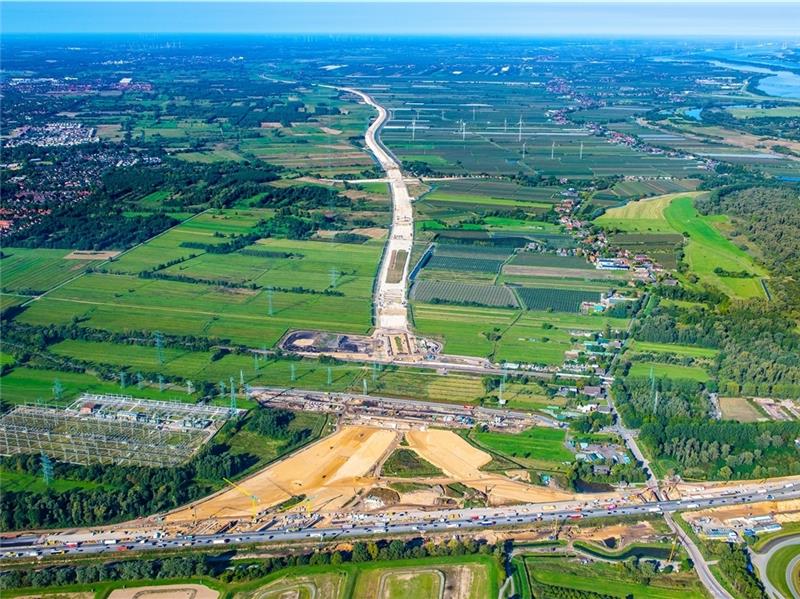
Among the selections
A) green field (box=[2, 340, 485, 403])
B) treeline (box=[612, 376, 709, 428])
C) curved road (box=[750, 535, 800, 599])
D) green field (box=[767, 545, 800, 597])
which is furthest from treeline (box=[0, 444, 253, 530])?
green field (box=[767, 545, 800, 597])

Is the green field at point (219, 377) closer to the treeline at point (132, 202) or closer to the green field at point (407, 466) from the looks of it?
the green field at point (407, 466)

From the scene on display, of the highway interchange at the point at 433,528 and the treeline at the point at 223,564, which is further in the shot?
the highway interchange at the point at 433,528

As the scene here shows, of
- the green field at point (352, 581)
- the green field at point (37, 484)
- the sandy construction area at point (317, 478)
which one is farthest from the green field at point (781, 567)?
the green field at point (37, 484)

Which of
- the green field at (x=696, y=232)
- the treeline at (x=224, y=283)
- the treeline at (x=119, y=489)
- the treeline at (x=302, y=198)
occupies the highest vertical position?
the treeline at (x=302, y=198)

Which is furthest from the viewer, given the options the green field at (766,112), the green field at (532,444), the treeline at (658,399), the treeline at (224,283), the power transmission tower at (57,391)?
the green field at (766,112)

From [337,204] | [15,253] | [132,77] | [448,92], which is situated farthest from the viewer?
[132,77]

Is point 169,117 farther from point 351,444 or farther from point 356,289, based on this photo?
point 351,444

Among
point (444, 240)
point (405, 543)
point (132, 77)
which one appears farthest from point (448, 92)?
point (405, 543)
